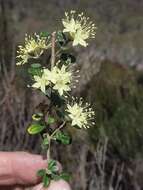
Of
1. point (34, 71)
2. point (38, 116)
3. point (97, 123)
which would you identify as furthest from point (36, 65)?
point (97, 123)

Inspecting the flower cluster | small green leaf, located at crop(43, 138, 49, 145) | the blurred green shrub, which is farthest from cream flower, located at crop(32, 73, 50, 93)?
the blurred green shrub

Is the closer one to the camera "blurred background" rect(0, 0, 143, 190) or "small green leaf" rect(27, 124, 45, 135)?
"small green leaf" rect(27, 124, 45, 135)

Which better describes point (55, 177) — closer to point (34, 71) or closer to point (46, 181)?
point (46, 181)

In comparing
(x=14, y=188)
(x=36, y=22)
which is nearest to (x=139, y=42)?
(x=36, y=22)

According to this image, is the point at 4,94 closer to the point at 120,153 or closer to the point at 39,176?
the point at 120,153

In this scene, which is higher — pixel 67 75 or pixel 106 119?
pixel 106 119

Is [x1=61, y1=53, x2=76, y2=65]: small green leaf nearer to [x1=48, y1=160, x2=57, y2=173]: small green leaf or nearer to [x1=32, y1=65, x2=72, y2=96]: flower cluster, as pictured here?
[x1=32, y1=65, x2=72, y2=96]: flower cluster
